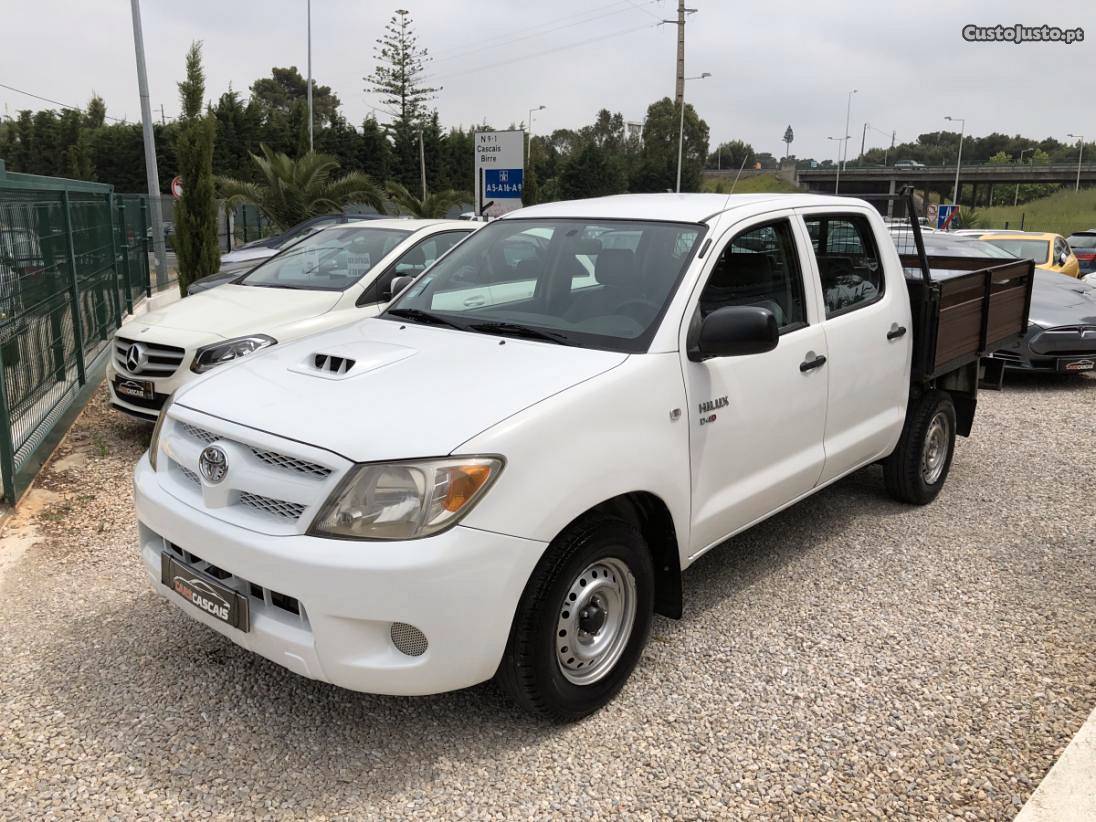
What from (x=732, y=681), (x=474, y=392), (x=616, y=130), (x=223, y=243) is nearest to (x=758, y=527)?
(x=732, y=681)

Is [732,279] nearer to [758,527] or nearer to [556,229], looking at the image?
[556,229]

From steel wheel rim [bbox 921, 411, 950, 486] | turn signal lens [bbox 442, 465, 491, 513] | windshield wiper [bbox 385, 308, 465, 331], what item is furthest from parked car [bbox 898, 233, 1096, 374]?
turn signal lens [bbox 442, 465, 491, 513]

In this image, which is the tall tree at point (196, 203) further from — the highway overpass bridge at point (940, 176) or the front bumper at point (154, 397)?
the highway overpass bridge at point (940, 176)

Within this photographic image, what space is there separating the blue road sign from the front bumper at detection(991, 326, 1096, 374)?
650 cm

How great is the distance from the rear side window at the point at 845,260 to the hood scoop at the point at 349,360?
214cm

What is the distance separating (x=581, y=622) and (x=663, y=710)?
0.49 m

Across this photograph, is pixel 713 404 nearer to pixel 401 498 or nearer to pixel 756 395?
pixel 756 395

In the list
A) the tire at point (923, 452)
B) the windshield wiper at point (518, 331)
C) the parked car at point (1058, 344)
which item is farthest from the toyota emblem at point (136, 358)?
the parked car at point (1058, 344)

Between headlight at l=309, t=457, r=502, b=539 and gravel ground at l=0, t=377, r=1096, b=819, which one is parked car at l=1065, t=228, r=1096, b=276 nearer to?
gravel ground at l=0, t=377, r=1096, b=819

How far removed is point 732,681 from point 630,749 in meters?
0.63

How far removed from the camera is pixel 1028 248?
13.8 metres

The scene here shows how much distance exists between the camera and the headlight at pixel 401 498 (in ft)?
8.64

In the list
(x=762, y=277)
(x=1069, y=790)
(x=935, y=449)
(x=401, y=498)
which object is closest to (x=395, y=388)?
(x=401, y=498)

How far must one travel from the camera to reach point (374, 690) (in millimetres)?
2721
